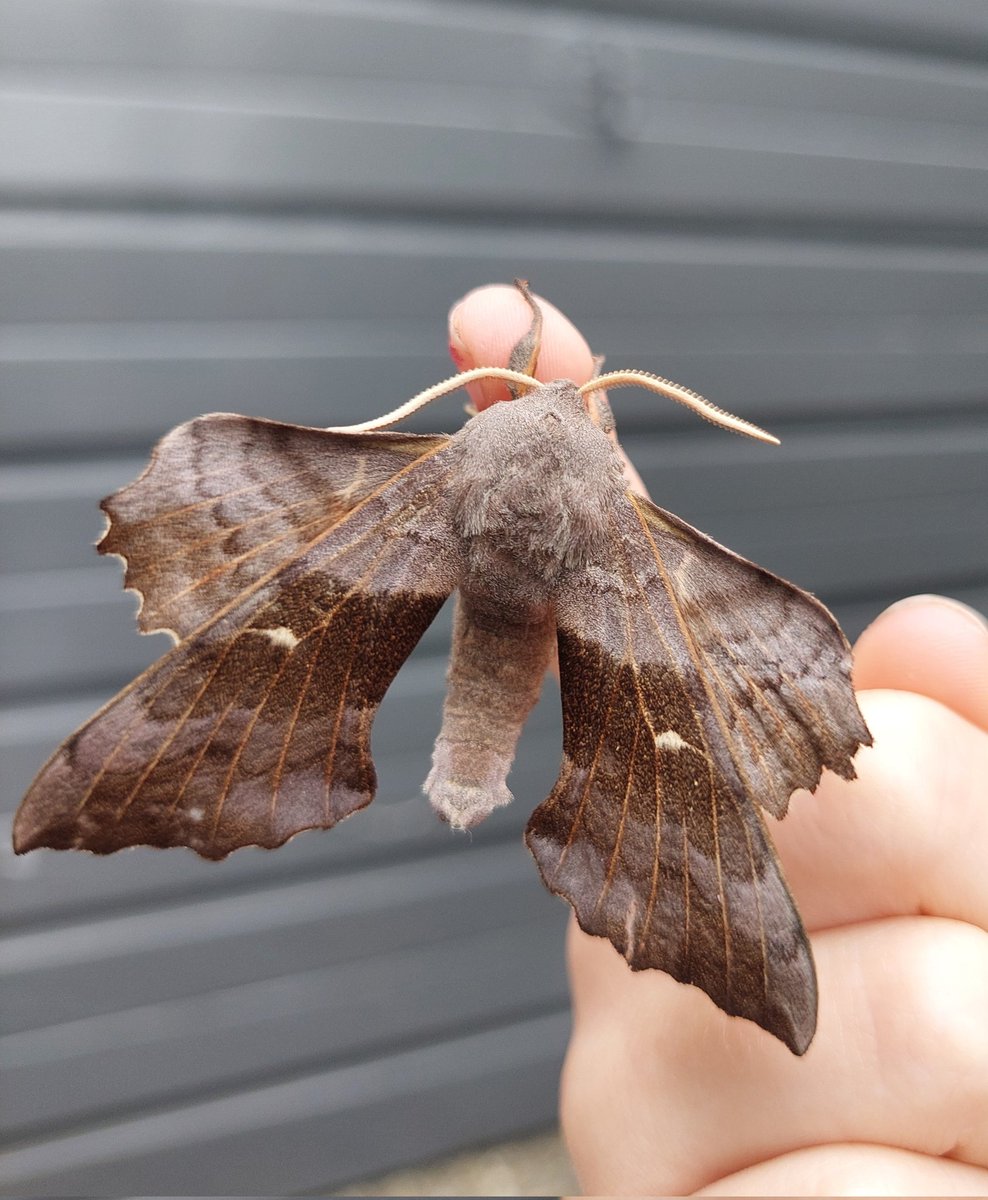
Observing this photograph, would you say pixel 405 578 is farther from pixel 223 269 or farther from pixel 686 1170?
pixel 223 269

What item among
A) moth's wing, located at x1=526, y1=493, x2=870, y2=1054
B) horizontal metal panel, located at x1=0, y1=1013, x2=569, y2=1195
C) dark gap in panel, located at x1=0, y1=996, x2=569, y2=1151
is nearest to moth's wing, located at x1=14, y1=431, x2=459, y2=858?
moth's wing, located at x1=526, y1=493, x2=870, y2=1054

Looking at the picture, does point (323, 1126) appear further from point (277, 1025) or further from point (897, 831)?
point (897, 831)

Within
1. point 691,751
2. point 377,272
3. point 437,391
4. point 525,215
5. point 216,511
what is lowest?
point 691,751

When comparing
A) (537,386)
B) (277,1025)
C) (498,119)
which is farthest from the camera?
(277,1025)

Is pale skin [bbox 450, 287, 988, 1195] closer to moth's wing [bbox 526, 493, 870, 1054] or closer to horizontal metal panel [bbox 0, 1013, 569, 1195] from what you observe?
moth's wing [bbox 526, 493, 870, 1054]

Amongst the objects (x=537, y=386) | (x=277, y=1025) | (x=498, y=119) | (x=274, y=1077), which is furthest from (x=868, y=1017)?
(x=274, y=1077)
